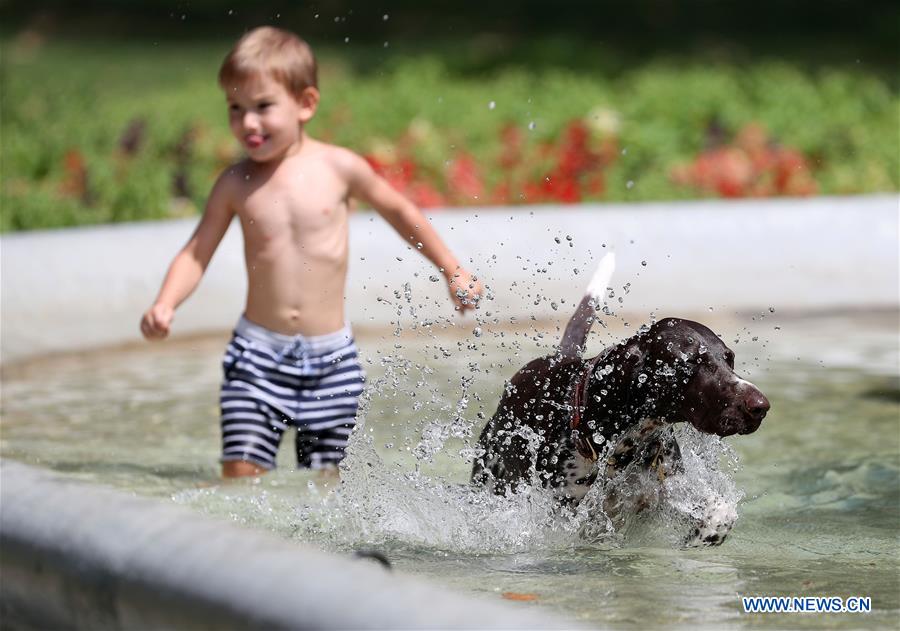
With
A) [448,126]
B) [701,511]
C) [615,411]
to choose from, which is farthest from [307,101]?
[448,126]

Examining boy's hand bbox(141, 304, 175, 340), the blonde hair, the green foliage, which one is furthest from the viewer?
the green foliage

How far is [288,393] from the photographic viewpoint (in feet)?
15.0

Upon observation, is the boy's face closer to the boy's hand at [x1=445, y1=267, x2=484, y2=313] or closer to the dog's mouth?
the boy's hand at [x1=445, y1=267, x2=484, y2=313]

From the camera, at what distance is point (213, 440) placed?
506 cm

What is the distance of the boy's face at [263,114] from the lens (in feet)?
14.8

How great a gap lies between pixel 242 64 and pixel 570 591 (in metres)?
1.97

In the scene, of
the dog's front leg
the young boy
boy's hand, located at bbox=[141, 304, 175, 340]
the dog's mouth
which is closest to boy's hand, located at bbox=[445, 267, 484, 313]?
the young boy

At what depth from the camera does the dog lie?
3.23m

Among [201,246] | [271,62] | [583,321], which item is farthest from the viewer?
[201,246]

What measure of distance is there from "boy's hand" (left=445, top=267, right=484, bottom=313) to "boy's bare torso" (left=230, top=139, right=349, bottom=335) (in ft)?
1.26

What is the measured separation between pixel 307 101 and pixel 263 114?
0.57 feet

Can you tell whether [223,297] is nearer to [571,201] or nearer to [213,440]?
[213,440]

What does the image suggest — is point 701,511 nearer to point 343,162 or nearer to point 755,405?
point 755,405

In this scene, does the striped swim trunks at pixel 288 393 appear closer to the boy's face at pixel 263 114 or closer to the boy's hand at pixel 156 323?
the boy's hand at pixel 156 323
